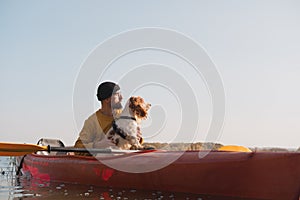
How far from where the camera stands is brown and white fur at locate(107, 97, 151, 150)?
5.19 meters

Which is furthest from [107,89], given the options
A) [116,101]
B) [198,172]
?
[198,172]

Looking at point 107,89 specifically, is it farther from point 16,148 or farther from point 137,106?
point 16,148

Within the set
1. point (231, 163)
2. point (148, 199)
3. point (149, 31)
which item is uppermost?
point (149, 31)

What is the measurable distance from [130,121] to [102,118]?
777mm

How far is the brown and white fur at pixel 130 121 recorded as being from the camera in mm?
5188

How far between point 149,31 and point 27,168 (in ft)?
10.9

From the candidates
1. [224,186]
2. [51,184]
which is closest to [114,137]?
[51,184]

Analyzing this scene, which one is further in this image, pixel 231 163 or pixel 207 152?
pixel 207 152

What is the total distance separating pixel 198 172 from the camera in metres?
4.11

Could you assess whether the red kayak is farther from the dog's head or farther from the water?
the dog's head

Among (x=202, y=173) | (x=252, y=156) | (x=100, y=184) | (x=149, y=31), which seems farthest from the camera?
(x=149, y=31)

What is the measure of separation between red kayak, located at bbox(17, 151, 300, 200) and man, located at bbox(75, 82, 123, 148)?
39 cm

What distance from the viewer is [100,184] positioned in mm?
5066

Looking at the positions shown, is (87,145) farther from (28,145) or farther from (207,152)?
(207,152)
